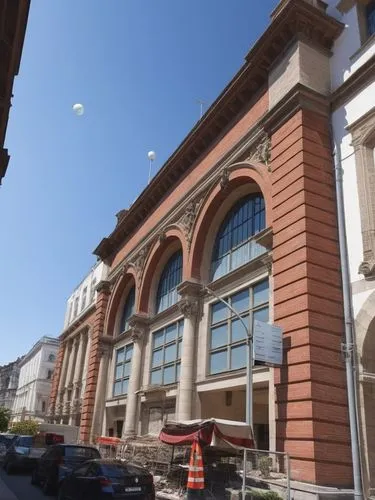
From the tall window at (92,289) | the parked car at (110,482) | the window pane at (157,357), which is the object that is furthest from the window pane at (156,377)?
the tall window at (92,289)

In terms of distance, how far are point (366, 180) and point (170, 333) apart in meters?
14.6

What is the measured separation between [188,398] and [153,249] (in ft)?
35.4

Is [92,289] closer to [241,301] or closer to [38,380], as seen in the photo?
[241,301]

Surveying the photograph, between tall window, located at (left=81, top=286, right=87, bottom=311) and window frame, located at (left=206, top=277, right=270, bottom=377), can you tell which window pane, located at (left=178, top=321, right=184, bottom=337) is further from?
tall window, located at (left=81, top=286, right=87, bottom=311)

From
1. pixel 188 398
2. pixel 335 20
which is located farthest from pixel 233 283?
pixel 335 20

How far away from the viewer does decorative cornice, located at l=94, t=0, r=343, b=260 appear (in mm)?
18562

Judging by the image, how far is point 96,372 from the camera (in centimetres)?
3591

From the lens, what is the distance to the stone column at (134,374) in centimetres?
→ 2758

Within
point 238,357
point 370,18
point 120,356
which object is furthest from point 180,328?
point 370,18

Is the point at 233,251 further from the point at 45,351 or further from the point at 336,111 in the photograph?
the point at 45,351

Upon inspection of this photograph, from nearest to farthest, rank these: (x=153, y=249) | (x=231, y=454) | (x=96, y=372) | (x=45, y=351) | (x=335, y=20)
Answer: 1. (x=231, y=454)
2. (x=335, y=20)
3. (x=153, y=249)
4. (x=96, y=372)
5. (x=45, y=351)

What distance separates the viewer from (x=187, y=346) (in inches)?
892

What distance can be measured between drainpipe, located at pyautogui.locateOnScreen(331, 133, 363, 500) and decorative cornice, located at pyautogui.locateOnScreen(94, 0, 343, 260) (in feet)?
19.2

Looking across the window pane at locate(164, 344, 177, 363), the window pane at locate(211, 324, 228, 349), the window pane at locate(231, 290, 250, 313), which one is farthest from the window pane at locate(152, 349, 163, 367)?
the window pane at locate(231, 290, 250, 313)
